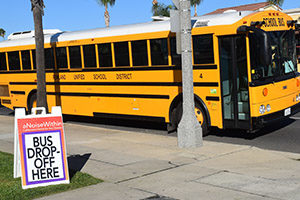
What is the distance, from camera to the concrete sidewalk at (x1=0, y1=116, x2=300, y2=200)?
638 cm

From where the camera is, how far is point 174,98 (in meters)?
11.4

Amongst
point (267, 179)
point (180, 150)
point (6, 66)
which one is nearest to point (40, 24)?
point (6, 66)

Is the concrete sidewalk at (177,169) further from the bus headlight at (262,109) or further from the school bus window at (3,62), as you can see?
the school bus window at (3,62)

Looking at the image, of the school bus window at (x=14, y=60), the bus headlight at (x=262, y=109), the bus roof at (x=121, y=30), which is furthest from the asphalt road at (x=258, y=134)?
the school bus window at (x=14, y=60)

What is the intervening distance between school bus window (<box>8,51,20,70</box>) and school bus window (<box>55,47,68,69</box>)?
2.04 metres

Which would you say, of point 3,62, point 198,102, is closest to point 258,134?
point 198,102

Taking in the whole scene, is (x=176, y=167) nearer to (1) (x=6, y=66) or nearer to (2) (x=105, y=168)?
(2) (x=105, y=168)

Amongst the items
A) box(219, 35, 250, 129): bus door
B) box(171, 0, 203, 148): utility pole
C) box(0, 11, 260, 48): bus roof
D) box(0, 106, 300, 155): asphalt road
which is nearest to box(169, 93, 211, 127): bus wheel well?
box(219, 35, 250, 129): bus door

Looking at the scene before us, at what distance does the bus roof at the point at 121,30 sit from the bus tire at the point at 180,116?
1894 millimetres

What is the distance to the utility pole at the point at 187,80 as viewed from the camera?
9523 mm

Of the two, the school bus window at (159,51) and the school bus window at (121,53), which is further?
the school bus window at (121,53)

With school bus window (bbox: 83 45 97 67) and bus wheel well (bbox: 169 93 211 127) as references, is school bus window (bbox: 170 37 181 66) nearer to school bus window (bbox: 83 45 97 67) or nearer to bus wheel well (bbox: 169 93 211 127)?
bus wheel well (bbox: 169 93 211 127)

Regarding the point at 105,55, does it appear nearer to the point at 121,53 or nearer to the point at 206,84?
the point at 121,53

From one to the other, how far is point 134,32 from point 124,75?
1.19 meters
